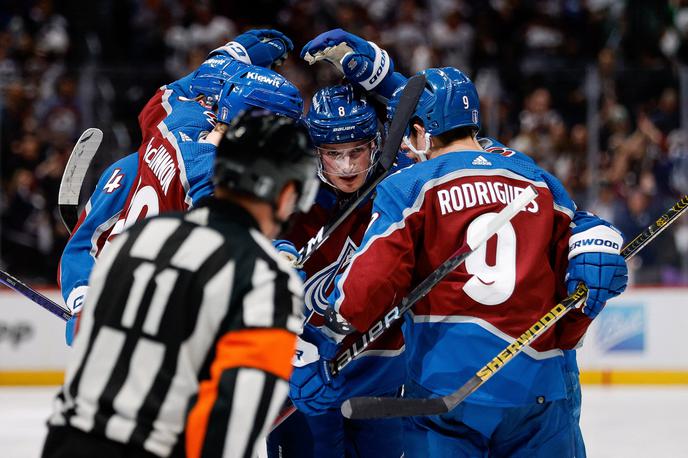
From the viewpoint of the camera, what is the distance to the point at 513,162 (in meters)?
2.55

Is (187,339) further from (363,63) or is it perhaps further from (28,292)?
(28,292)

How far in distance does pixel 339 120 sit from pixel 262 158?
139 centimetres

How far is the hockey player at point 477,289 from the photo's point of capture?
2.44 m

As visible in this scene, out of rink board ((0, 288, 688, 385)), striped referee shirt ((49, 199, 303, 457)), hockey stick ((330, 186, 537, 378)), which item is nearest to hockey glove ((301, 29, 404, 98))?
hockey stick ((330, 186, 537, 378))

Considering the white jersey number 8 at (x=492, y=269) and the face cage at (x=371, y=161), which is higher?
the face cage at (x=371, y=161)

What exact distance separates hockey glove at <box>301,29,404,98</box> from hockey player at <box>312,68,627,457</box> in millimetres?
746

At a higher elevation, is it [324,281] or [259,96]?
[259,96]

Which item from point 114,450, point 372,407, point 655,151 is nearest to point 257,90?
point 372,407

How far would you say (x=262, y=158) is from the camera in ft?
5.42

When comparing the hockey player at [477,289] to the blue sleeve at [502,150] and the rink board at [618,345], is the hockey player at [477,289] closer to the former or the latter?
the blue sleeve at [502,150]

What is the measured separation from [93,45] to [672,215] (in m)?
6.36

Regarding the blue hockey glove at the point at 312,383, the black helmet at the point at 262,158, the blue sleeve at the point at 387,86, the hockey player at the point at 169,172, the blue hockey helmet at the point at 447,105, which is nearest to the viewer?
the black helmet at the point at 262,158

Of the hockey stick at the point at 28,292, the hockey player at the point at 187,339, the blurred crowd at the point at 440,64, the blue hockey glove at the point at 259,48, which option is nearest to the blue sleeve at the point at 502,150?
the blue hockey glove at the point at 259,48

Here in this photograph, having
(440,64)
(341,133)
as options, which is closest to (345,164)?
(341,133)
